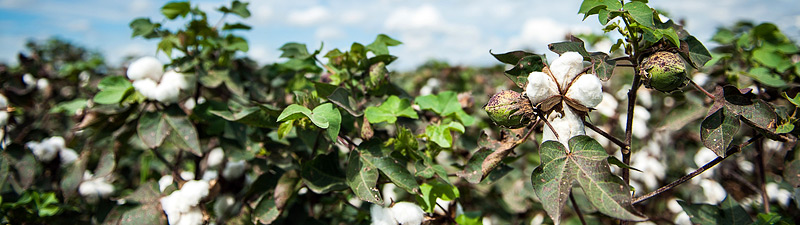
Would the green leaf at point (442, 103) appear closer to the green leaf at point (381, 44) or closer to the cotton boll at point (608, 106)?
the green leaf at point (381, 44)

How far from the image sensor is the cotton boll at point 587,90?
838 mm

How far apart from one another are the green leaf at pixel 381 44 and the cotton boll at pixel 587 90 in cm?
66

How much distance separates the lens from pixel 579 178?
0.85m

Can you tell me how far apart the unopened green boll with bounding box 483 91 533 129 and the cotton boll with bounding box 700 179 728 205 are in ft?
5.28

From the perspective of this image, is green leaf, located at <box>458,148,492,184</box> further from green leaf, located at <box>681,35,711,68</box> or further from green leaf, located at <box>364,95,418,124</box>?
green leaf, located at <box>681,35,711,68</box>

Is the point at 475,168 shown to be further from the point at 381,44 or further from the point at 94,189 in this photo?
the point at 94,189

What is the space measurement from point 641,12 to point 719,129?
1.04 feet

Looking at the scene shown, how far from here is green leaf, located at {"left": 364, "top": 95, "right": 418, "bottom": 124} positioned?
1.21 m

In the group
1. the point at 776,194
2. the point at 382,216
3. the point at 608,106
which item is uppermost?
the point at 382,216

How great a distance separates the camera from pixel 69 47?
4.33 metres

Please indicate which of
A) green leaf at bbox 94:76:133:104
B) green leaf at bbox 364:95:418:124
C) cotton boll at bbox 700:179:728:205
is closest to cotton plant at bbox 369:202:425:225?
green leaf at bbox 364:95:418:124

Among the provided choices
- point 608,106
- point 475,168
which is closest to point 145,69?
point 475,168

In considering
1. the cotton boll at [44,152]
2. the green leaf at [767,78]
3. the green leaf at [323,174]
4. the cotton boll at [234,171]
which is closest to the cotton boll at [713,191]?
the green leaf at [767,78]

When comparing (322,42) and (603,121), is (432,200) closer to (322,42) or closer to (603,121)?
(322,42)
